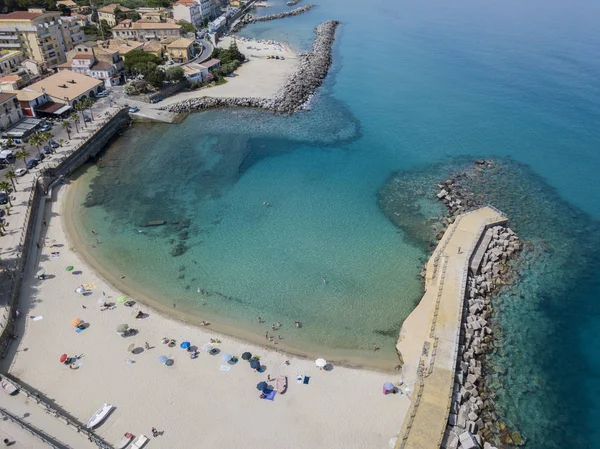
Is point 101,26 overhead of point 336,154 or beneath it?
overhead

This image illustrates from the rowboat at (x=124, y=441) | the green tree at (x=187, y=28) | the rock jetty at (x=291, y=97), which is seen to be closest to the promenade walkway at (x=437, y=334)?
the rowboat at (x=124, y=441)

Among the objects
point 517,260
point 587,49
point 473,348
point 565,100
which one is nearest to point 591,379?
point 473,348

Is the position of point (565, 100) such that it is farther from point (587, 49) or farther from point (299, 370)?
point (299, 370)

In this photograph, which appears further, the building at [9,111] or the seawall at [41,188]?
the building at [9,111]

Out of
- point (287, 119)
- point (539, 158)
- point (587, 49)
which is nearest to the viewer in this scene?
point (539, 158)

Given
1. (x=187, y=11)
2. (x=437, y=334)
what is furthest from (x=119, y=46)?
(x=437, y=334)

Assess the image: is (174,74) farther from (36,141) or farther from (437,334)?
(437,334)

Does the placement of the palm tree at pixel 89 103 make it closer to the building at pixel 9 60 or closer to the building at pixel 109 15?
the building at pixel 9 60
